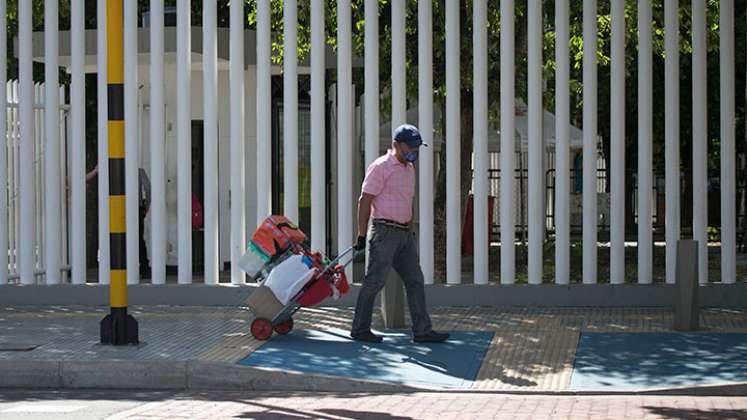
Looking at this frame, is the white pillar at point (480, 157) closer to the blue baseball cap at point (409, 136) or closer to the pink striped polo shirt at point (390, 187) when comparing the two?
the pink striped polo shirt at point (390, 187)

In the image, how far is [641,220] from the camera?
15.8 metres

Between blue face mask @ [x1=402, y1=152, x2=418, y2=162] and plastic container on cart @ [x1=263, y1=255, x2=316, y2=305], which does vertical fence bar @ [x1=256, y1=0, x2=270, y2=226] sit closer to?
plastic container on cart @ [x1=263, y1=255, x2=316, y2=305]

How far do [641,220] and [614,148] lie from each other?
794 mm

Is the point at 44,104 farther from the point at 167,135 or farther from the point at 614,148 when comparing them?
the point at 614,148

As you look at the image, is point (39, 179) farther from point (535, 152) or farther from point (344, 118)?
point (535, 152)

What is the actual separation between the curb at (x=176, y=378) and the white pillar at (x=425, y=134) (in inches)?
183

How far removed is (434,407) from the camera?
1013 cm

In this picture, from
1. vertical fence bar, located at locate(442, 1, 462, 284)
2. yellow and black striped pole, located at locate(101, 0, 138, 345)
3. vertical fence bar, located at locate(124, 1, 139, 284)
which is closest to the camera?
yellow and black striped pole, located at locate(101, 0, 138, 345)

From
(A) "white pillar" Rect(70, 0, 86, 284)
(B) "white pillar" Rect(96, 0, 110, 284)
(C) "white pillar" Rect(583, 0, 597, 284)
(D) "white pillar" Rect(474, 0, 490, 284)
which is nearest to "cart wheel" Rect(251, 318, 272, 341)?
(D) "white pillar" Rect(474, 0, 490, 284)

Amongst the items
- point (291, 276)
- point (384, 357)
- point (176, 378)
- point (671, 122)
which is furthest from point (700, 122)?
point (176, 378)

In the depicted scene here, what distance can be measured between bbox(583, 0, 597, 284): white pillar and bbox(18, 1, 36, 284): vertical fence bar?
574 cm

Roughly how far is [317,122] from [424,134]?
1110 millimetres

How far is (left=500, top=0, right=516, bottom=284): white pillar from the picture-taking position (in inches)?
616

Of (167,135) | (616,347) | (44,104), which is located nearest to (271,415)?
(616,347)
